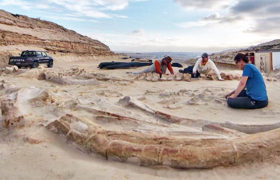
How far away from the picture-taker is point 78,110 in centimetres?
457

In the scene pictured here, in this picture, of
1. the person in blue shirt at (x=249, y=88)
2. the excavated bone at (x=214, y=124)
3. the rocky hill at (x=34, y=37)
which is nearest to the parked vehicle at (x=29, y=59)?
the rocky hill at (x=34, y=37)

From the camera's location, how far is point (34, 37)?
2533 cm

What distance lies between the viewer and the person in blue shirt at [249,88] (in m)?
5.09

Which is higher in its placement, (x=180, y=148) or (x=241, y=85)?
(x=241, y=85)

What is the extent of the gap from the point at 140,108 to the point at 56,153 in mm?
2039

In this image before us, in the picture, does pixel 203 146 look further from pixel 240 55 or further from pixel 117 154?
pixel 240 55

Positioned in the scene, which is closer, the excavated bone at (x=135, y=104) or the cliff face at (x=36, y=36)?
the excavated bone at (x=135, y=104)

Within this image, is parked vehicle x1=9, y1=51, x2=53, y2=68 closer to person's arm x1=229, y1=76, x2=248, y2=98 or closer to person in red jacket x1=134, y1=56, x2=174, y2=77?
person in red jacket x1=134, y1=56, x2=174, y2=77

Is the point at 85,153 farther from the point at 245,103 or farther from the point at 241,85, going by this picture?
the point at 245,103

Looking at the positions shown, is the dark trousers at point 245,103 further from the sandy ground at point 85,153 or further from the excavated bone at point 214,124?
the excavated bone at point 214,124

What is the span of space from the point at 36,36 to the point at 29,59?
1131 centimetres

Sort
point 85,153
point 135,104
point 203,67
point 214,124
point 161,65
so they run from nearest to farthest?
point 85,153 < point 214,124 < point 135,104 < point 203,67 < point 161,65

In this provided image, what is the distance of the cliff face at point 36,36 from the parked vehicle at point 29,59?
4780mm

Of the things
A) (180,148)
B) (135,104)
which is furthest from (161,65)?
(180,148)
